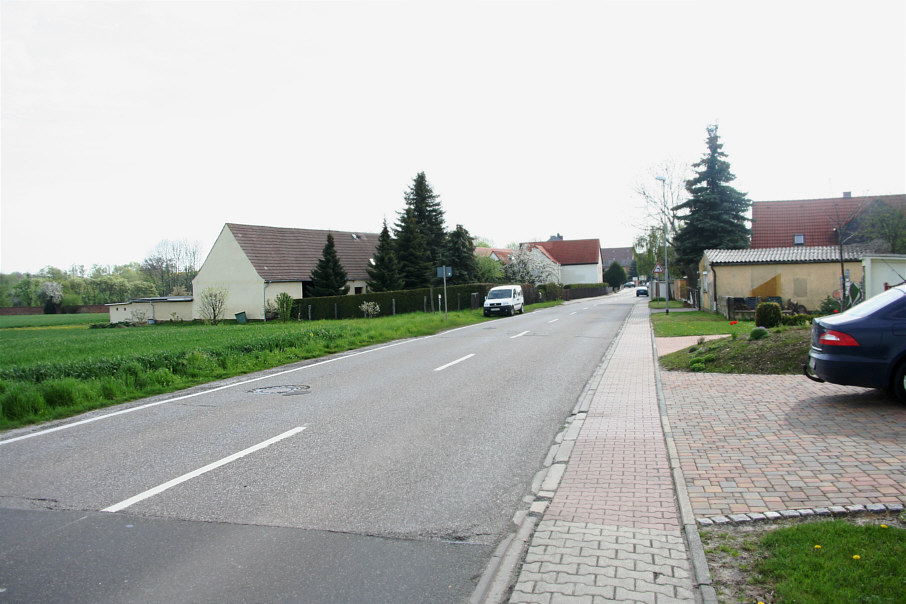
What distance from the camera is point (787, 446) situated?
6.15 meters

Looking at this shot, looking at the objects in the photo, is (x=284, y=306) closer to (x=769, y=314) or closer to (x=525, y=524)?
(x=769, y=314)

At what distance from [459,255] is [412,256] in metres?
5.79

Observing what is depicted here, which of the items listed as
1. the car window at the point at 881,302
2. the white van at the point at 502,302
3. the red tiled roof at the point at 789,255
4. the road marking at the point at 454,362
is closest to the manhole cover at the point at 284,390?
the road marking at the point at 454,362

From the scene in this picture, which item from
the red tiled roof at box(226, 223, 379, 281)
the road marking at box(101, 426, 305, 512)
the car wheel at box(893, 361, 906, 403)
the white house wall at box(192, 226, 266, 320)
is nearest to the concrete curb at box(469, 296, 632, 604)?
the road marking at box(101, 426, 305, 512)

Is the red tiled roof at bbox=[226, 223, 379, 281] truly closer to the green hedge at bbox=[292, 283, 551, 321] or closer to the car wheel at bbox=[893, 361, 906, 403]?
the green hedge at bbox=[292, 283, 551, 321]

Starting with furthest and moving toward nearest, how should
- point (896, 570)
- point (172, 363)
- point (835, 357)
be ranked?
point (172, 363) → point (835, 357) → point (896, 570)

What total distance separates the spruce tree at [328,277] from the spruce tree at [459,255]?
12.2m

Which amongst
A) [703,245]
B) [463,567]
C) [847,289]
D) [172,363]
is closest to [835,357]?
[463,567]

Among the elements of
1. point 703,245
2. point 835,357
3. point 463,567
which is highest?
point 703,245

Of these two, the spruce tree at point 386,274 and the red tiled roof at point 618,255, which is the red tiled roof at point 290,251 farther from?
the red tiled roof at point 618,255

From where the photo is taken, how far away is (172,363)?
13.0m

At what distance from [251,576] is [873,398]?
804 cm

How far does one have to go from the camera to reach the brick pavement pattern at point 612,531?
11.3ft

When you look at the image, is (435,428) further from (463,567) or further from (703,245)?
(703,245)
